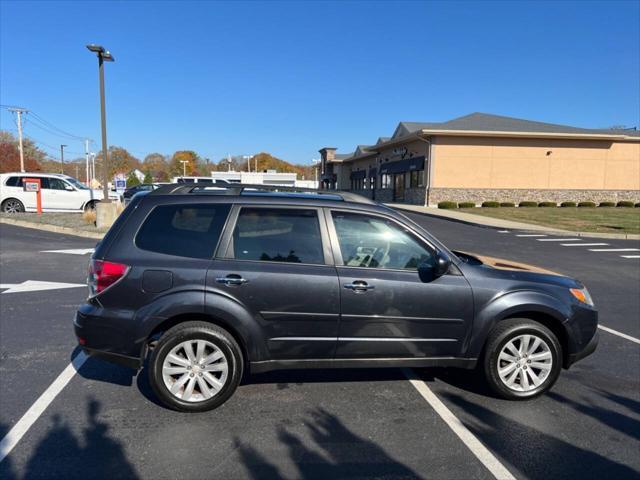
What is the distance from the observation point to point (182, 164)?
98688 millimetres

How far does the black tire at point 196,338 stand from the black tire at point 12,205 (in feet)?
60.9

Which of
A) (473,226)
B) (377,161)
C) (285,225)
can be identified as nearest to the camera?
(285,225)

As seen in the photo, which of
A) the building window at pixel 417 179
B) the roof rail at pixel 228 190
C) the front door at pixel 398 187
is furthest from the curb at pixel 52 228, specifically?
the front door at pixel 398 187

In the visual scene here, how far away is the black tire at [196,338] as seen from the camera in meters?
3.33

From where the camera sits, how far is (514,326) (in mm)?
3625

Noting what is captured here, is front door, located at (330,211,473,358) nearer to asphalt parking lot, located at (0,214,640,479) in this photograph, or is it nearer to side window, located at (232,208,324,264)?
side window, located at (232,208,324,264)

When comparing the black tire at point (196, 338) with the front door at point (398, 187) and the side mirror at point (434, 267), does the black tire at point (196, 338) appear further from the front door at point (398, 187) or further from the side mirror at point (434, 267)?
the front door at point (398, 187)

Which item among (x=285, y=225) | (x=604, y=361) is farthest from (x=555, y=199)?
(x=285, y=225)

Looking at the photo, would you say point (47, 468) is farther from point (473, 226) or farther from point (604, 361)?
point (473, 226)

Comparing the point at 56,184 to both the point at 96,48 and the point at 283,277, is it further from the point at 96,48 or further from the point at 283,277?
the point at 283,277

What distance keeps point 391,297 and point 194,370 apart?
1677mm

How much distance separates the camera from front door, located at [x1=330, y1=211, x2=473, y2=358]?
11.3ft

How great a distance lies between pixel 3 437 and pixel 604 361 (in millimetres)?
5445

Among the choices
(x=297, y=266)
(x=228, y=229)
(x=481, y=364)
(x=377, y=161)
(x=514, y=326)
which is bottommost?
(x=481, y=364)
